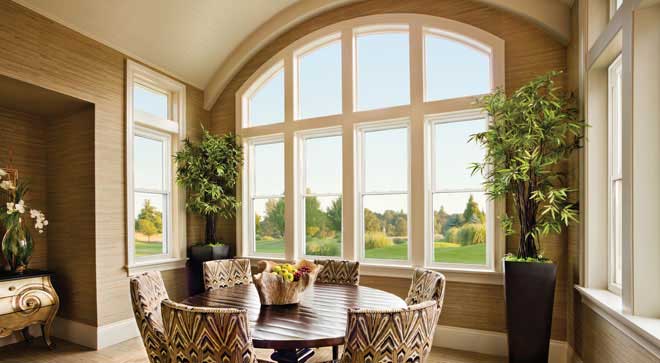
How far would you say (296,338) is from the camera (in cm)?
179

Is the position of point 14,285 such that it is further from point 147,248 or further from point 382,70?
point 382,70

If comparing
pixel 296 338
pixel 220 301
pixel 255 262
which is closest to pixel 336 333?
pixel 296 338

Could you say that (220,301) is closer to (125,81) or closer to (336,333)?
(336,333)

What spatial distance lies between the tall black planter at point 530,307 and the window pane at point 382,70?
7.05ft

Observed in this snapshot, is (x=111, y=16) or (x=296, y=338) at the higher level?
(x=111, y=16)

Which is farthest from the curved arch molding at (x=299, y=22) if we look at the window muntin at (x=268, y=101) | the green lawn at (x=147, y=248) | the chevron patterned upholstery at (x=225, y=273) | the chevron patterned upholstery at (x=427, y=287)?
the chevron patterned upholstery at (x=225, y=273)

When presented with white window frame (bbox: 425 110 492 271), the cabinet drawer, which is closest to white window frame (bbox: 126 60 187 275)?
the cabinet drawer

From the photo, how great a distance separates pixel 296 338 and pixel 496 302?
8.47 ft

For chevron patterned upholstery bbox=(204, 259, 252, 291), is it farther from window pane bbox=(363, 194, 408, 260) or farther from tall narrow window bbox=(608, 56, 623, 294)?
tall narrow window bbox=(608, 56, 623, 294)

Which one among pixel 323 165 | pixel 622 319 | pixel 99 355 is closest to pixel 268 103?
pixel 323 165

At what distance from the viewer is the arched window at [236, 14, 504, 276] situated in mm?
3896

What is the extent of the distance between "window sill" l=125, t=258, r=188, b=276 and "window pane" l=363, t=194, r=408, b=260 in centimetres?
249

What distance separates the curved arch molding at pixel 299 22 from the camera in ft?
11.1

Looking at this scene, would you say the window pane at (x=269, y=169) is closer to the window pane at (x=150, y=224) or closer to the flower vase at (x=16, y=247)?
the window pane at (x=150, y=224)
